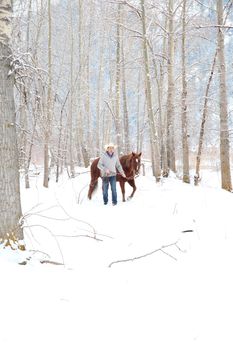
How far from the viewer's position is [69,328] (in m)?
2.79

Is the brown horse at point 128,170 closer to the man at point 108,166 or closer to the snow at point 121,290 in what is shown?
the man at point 108,166

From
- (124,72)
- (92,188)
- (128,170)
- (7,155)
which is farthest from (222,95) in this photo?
(7,155)

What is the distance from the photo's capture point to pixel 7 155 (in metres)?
4.23

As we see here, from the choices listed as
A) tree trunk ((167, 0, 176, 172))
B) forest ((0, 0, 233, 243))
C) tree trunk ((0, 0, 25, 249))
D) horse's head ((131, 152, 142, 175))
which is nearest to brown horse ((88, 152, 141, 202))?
horse's head ((131, 152, 142, 175))

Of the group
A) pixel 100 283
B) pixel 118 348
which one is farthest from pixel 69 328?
pixel 100 283

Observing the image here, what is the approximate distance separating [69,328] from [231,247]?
A: 10.0 ft

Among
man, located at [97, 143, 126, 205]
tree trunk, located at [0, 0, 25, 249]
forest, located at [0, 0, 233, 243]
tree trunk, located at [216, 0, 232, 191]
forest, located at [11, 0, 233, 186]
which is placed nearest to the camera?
tree trunk, located at [0, 0, 25, 249]

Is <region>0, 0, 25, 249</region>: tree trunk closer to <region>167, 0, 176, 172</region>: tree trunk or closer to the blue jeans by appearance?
the blue jeans

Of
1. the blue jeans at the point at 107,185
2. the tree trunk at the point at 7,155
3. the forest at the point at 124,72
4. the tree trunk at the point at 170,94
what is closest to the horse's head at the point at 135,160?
the blue jeans at the point at 107,185

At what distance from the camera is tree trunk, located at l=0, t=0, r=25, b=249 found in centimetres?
415

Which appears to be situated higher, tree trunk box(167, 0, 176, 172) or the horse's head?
tree trunk box(167, 0, 176, 172)

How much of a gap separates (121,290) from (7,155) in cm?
202

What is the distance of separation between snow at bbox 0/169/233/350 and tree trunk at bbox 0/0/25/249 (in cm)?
24

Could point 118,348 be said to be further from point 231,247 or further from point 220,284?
point 231,247
